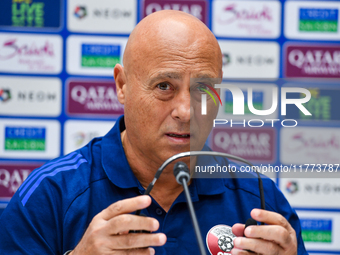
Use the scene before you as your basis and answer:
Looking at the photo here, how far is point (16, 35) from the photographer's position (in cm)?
201

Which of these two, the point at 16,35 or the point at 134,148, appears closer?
the point at 134,148

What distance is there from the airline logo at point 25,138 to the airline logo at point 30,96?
98mm

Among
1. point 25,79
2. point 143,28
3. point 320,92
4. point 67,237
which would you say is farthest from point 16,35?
point 320,92

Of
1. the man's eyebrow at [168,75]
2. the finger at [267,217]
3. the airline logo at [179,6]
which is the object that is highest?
the airline logo at [179,6]

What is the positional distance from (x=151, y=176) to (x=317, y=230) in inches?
61.2

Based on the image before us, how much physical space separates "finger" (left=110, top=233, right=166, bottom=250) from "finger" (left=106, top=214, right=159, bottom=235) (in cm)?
2

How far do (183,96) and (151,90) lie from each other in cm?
9

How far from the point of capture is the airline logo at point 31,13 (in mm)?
2000

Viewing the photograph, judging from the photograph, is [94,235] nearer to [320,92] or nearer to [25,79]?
[25,79]

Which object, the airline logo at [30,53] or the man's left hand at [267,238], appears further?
the airline logo at [30,53]

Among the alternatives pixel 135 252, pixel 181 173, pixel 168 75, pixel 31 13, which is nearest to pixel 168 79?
pixel 168 75

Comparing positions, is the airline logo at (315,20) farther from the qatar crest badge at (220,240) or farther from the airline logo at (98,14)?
the qatar crest badge at (220,240)

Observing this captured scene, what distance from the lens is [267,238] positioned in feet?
2.40

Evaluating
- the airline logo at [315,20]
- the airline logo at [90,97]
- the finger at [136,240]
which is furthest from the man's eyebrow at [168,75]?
the airline logo at [315,20]
